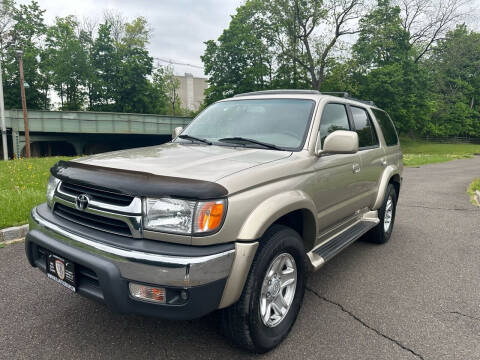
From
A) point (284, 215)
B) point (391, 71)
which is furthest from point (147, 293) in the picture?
point (391, 71)

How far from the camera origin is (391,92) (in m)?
38.6

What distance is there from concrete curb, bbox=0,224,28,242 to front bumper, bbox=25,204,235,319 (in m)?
3.24

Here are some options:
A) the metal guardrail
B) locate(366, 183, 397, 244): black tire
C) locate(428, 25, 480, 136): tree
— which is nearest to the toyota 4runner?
locate(366, 183, 397, 244): black tire

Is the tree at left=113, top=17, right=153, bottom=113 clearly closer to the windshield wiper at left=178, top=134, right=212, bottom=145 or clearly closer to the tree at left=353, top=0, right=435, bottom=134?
the tree at left=353, top=0, right=435, bottom=134

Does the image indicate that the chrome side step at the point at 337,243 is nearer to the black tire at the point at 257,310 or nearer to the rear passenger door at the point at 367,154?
the rear passenger door at the point at 367,154

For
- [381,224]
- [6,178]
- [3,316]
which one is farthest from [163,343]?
[6,178]

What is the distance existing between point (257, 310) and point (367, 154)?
2.59 metres

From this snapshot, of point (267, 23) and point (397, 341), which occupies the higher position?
point (267, 23)

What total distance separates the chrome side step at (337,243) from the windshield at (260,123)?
3.12 feet

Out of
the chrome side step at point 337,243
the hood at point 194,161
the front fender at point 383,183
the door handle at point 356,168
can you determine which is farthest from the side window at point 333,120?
the front fender at point 383,183

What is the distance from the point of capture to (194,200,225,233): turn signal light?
6.68ft

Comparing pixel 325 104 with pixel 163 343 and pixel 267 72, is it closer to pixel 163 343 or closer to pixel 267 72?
pixel 163 343

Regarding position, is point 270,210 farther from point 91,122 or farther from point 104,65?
point 104,65

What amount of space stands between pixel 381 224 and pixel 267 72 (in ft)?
118
